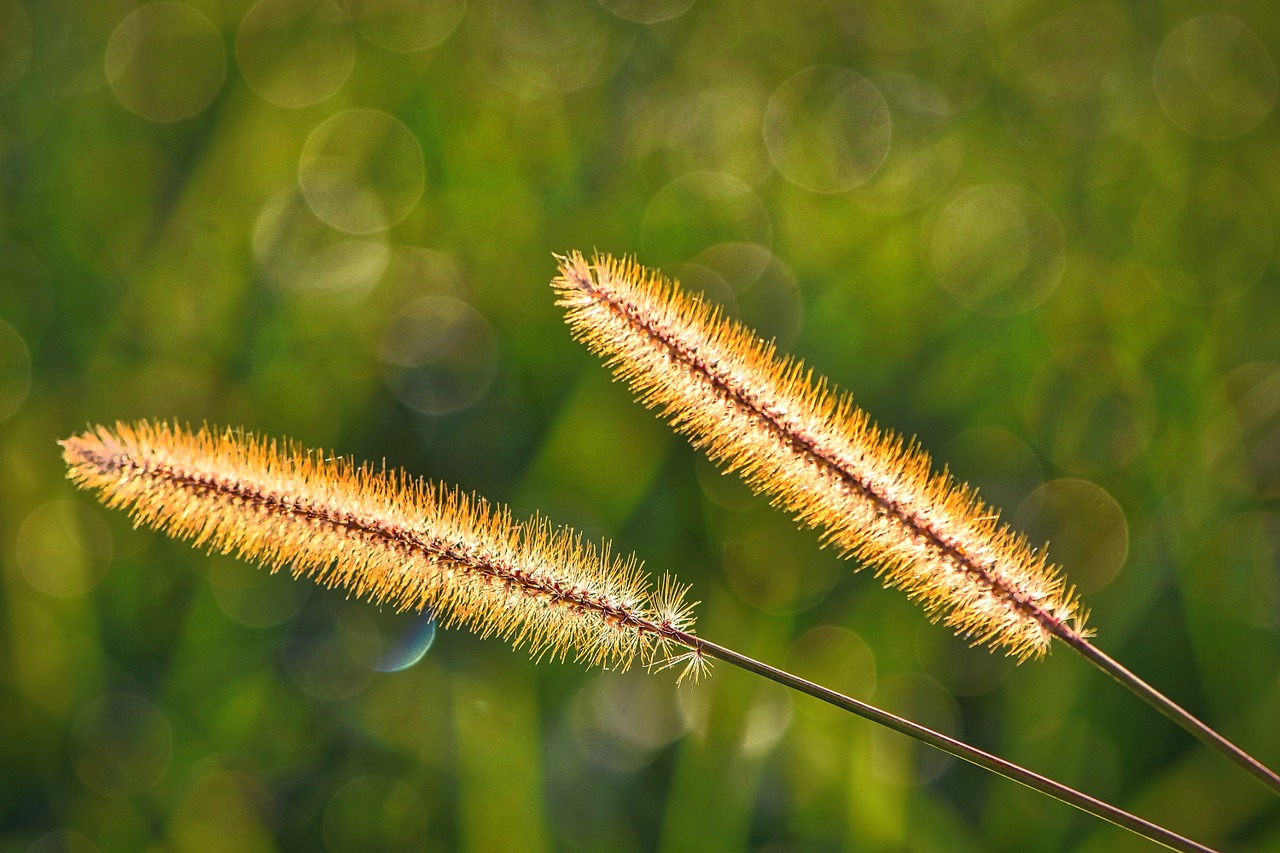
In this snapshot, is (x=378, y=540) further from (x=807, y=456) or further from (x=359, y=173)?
(x=359, y=173)

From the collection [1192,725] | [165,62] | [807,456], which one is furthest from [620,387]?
[165,62]

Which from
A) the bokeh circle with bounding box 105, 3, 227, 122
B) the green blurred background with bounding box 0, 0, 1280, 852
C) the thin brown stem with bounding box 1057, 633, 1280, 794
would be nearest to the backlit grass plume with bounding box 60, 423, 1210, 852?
the thin brown stem with bounding box 1057, 633, 1280, 794

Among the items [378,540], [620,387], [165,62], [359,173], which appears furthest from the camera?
[165,62]

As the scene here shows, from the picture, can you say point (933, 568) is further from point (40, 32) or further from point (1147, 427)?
point (40, 32)

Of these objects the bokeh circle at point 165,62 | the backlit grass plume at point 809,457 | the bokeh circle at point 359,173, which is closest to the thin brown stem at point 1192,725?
the backlit grass plume at point 809,457

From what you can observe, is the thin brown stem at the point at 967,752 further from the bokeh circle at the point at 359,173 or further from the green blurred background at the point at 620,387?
the bokeh circle at the point at 359,173

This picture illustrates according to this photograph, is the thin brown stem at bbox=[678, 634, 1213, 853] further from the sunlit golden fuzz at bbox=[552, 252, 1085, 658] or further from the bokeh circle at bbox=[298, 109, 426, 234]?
the bokeh circle at bbox=[298, 109, 426, 234]
